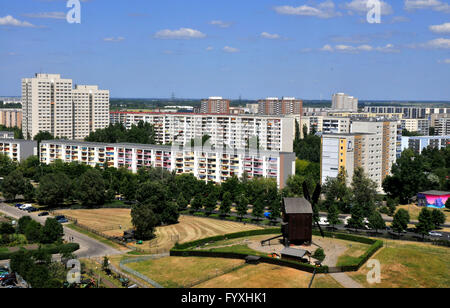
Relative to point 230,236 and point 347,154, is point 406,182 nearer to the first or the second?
point 347,154

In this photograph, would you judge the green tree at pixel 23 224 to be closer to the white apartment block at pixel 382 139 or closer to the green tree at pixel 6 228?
the green tree at pixel 6 228

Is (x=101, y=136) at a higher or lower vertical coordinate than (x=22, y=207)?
higher

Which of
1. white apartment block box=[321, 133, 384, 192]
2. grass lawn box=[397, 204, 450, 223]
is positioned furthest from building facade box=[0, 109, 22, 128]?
grass lawn box=[397, 204, 450, 223]

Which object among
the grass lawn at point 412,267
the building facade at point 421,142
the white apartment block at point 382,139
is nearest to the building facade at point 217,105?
the building facade at point 421,142

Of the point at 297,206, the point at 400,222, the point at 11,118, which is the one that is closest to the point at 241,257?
the point at 297,206
